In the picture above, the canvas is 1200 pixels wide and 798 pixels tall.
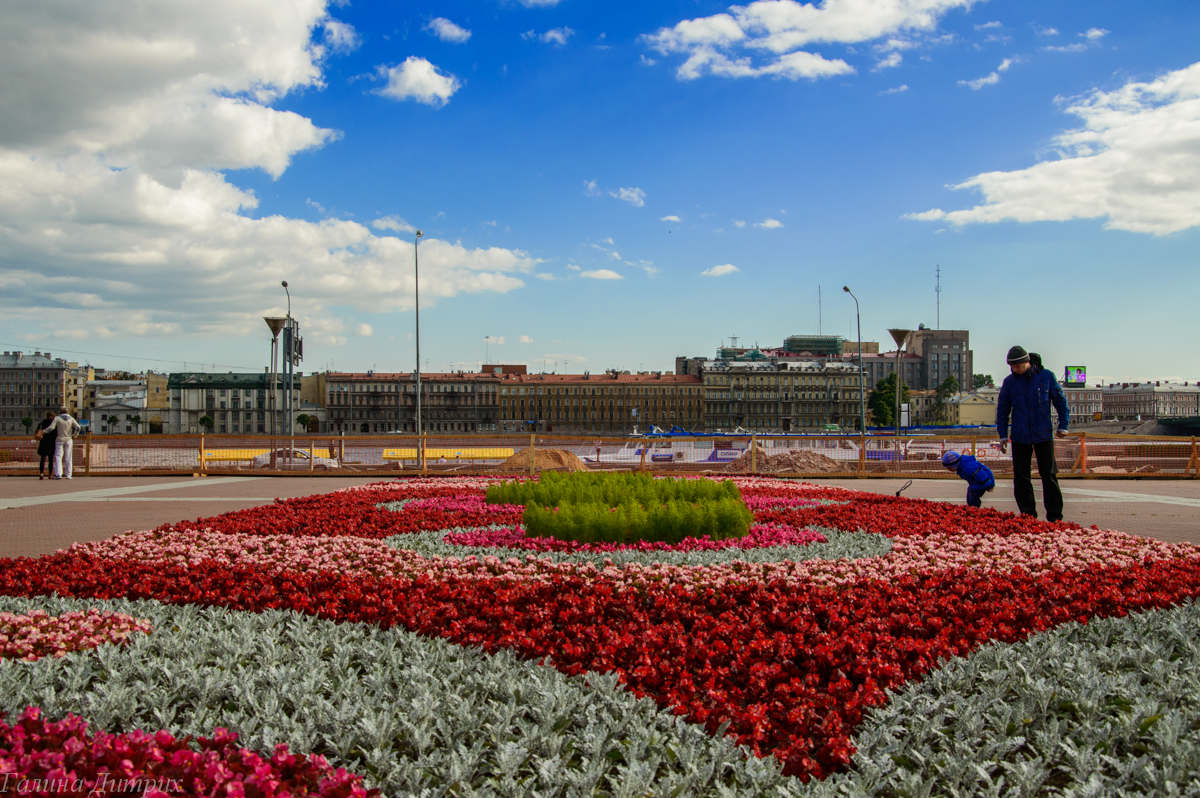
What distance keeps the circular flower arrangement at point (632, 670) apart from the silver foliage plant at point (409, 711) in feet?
0.04

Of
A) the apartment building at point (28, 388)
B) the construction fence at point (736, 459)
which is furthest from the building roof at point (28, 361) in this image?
the construction fence at point (736, 459)

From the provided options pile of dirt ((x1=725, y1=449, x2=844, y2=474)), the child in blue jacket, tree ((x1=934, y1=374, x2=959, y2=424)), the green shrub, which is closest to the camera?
the green shrub

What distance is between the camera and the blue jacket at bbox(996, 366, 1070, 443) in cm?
784

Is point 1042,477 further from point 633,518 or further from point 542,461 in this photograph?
point 542,461

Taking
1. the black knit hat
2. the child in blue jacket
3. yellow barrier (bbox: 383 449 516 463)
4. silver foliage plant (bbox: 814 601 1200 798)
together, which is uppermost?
the black knit hat

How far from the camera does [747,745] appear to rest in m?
2.67

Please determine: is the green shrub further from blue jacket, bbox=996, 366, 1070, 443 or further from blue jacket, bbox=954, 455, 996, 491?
blue jacket, bbox=996, 366, 1070, 443

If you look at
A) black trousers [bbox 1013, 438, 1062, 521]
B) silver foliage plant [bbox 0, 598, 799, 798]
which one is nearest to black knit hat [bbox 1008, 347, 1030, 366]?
black trousers [bbox 1013, 438, 1062, 521]

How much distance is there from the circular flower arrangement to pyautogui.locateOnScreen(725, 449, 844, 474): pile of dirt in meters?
13.3

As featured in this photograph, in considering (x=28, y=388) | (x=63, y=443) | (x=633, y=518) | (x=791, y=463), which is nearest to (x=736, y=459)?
(x=791, y=463)

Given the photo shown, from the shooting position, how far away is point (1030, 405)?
314 inches

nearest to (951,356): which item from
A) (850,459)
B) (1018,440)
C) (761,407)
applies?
(761,407)

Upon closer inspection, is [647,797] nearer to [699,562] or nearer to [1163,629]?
[1163,629]

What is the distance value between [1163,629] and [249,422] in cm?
13487
